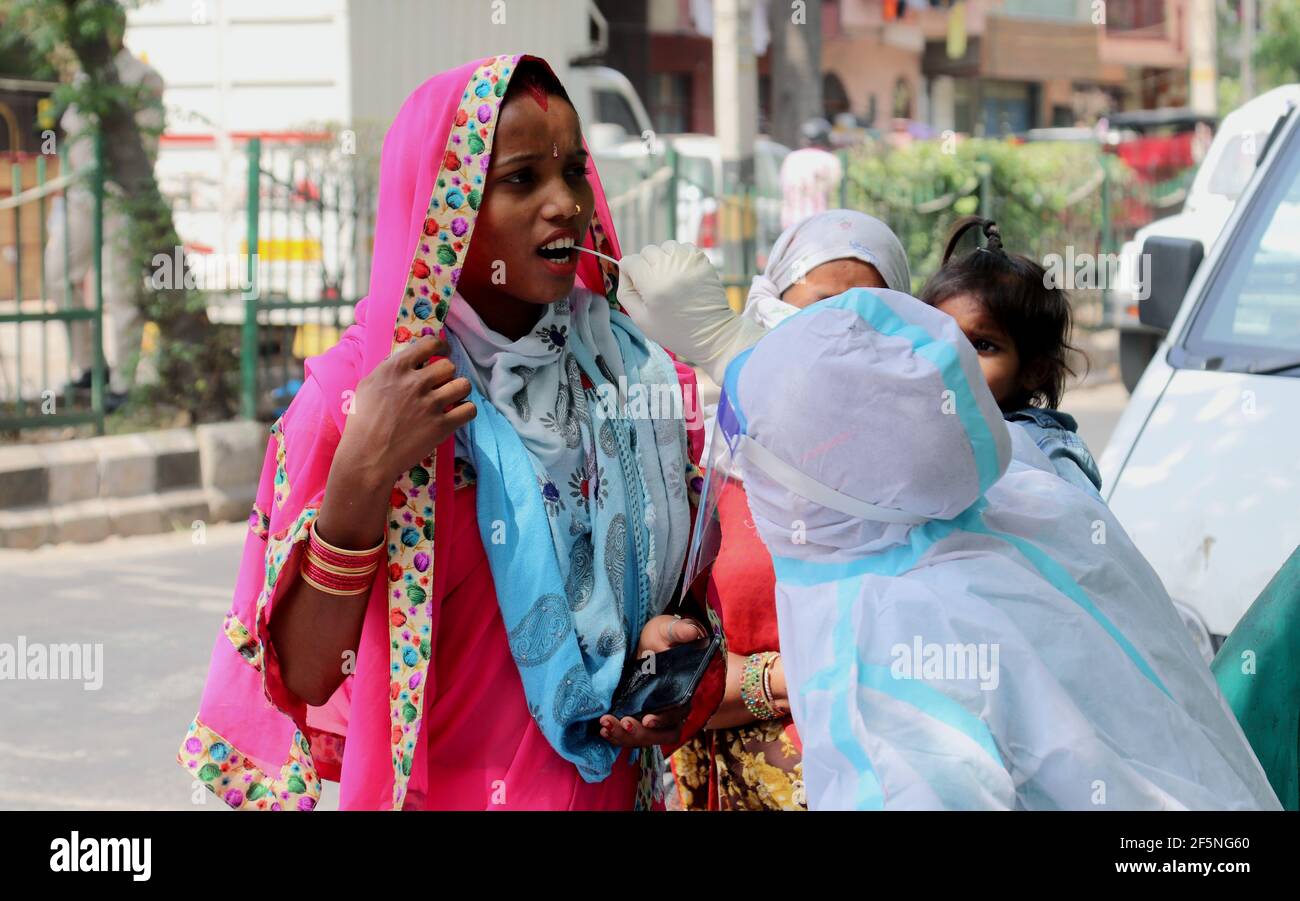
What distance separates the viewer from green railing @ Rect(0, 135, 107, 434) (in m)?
7.91

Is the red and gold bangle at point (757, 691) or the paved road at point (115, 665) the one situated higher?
the red and gold bangle at point (757, 691)

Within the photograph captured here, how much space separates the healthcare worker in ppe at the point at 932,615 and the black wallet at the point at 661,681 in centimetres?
25

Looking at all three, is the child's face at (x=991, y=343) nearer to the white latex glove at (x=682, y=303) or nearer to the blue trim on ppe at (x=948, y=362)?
the white latex glove at (x=682, y=303)

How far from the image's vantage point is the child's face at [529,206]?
1.97 m

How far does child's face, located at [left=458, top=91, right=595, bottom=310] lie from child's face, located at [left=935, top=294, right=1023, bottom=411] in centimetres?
99

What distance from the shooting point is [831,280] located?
287 cm

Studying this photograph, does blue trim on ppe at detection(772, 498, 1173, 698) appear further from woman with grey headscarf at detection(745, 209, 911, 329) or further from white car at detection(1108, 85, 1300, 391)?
white car at detection(1108, 85, 1300, 391)

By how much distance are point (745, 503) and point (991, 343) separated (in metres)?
0.55

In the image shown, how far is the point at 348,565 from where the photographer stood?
1.86 metres

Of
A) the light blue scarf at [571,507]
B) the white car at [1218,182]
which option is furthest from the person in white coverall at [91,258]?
the light blue scarf at [571,507]

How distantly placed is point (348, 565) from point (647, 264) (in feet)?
2.12

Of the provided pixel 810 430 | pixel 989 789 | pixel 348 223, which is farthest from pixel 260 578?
pixel 348 223
